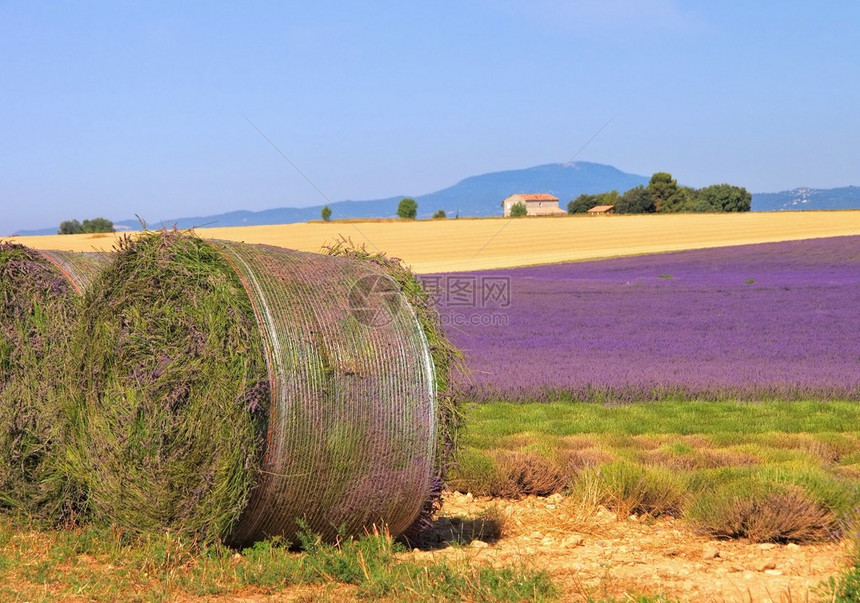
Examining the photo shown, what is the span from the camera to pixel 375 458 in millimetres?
5621

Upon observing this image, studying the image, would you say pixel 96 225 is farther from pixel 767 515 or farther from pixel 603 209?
pixel 767 515

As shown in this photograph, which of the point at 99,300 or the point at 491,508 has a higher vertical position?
the point at 99,300

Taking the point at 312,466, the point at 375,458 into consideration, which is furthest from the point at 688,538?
the point at 312,466

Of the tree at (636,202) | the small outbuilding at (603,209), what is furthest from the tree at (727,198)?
the small outbuilding at (603,209)

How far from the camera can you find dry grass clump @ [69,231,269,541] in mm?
5348

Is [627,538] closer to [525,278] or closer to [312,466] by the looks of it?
[312,466]

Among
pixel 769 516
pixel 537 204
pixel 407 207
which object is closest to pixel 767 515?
pixel 769 516

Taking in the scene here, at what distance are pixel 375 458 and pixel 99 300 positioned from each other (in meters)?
2.22

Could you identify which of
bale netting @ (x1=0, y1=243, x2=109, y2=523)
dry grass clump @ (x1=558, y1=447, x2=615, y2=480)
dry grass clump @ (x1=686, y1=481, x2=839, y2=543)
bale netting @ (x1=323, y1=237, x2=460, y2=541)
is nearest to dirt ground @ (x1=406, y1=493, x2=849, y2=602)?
dry grass clump @ (x1=686, y1=481, x2=839, y2=543)

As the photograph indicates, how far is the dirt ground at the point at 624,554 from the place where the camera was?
5023 mm

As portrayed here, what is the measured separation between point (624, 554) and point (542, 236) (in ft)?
160

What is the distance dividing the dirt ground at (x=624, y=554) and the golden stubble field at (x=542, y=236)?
28066mm

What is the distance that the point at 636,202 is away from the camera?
9706 cm

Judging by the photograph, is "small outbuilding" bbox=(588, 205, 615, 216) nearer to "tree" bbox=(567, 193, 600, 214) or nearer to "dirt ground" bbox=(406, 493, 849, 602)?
"tree" bbox=(567, 193, 600, 214)
